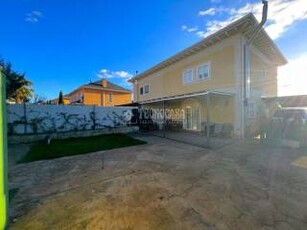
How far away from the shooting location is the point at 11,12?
8.78 metres

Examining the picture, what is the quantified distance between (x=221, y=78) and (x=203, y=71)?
1641mm

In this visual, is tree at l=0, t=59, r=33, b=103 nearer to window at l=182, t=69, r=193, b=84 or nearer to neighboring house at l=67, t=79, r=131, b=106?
neighboring house at l=67, t=79, r=131, b=106

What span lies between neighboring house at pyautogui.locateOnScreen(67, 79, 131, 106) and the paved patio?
21147 mm

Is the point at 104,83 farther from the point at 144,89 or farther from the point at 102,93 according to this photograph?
the point at 144,89

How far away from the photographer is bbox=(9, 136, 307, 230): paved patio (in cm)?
283

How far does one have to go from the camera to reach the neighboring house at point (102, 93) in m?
26.3

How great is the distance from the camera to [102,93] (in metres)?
27.2

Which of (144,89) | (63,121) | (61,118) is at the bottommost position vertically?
(63,121)

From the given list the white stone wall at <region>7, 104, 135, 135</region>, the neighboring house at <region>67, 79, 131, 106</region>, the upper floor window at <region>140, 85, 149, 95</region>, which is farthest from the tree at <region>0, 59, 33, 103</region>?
the upper floor window at <region>140, 85, 149, 95</region>

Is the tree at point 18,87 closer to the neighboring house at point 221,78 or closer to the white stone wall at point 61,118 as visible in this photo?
the white stone wall at point 61,118

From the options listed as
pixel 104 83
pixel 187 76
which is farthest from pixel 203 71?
pixel 104 83

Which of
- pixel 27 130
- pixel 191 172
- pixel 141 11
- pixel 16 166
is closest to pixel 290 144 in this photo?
pixel 191 172

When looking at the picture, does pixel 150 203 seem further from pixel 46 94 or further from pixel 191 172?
pixel 46 94

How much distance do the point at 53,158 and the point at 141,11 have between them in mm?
8325
